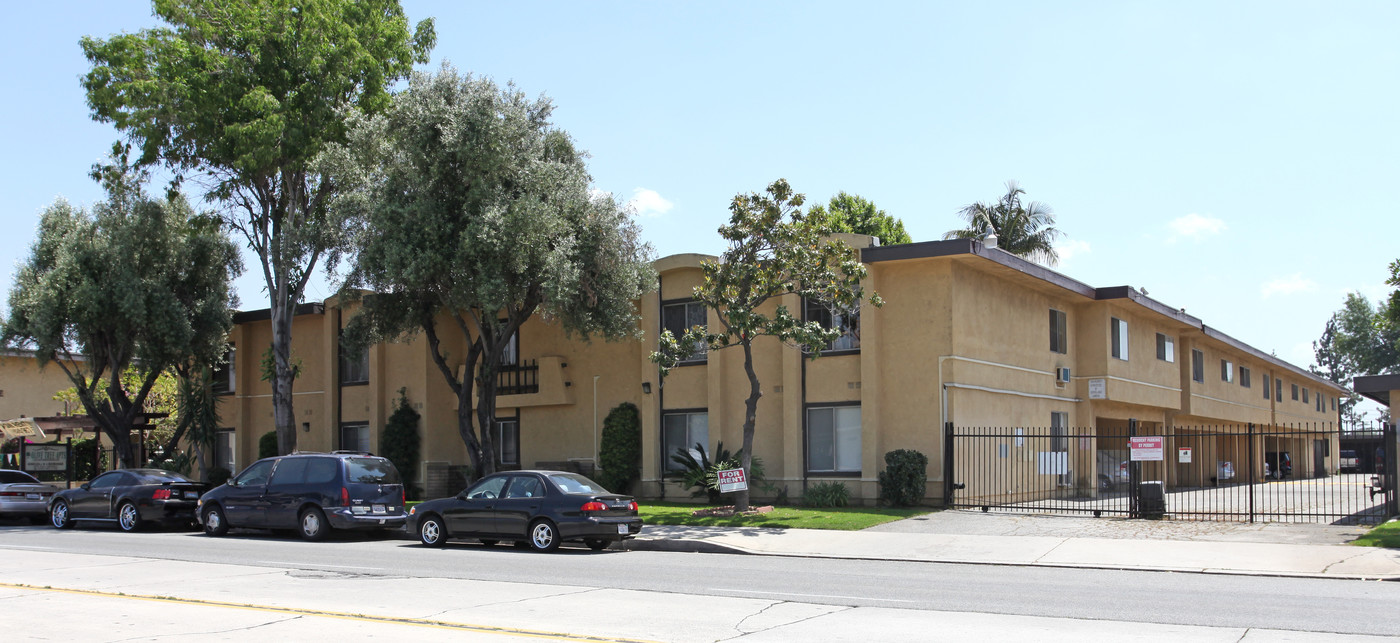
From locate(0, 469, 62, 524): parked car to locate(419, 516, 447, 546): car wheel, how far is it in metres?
11.5

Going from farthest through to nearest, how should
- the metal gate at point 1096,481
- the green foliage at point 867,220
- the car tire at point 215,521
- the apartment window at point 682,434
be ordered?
the green foliage at point 867,220 → the apartment window at point 682,434 → the metal gate at point 1096,481 → the car tire at point 215,521

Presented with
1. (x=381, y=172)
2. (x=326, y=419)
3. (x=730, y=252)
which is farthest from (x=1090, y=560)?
(x=326, y=419)

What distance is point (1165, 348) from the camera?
111ft

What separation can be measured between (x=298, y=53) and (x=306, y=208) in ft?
14.3

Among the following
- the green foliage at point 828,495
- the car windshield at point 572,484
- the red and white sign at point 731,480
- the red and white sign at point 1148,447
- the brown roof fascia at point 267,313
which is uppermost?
the brown roof fascia at point 267,313

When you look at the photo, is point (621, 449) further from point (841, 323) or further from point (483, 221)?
point (483, 221)

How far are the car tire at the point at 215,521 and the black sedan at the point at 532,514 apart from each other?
15.1ft

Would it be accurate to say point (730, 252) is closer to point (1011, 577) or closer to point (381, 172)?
point (381, 172)

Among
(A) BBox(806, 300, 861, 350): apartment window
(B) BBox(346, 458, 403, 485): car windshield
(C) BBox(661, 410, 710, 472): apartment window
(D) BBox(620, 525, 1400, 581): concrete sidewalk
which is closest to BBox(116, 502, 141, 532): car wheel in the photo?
(B) BBox(346, 458, 403, 485): car windshield

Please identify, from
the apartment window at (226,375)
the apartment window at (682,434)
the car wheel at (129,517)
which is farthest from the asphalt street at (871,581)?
the apartment window at (226,375)

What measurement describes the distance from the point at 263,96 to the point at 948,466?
1796 centimetres

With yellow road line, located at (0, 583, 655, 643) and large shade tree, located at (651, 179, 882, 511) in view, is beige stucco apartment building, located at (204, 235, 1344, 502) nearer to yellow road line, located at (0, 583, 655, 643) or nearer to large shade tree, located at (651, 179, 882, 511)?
large shade tree, located at (651, 179, 882, 511)

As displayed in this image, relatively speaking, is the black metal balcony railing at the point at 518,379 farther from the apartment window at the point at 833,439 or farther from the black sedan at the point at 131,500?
the black sedan at the point at 131,500

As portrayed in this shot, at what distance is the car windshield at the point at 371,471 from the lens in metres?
19.8
